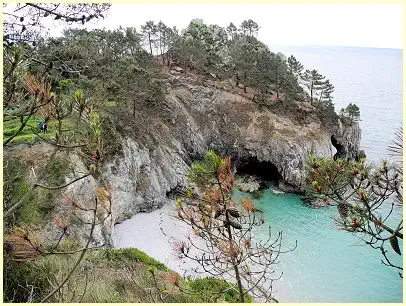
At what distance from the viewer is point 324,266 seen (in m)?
22.5

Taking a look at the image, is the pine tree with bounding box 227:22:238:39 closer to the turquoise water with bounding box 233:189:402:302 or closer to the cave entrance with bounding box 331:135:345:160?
the cave entrance with bounding box 331:135:345:160

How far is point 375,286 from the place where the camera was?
68.8 feet

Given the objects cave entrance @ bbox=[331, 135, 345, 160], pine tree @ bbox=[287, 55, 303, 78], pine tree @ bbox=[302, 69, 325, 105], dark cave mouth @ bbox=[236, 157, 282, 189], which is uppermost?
pine tree @ bbox=[287, 55, 303, 78]

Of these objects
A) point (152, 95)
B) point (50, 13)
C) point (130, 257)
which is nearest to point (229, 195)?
point (50, 13)

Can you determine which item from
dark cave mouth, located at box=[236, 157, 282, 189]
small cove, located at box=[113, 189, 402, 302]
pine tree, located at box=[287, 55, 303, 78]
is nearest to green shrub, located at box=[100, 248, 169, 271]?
small cove, located at box=[113, 189, 402, 302]

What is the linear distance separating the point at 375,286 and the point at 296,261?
4241mm

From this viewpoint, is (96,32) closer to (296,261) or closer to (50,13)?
(296,261)

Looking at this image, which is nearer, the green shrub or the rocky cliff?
the green shrub

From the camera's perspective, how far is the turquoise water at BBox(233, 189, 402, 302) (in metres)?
19.9

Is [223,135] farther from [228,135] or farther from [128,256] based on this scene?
[128,256]

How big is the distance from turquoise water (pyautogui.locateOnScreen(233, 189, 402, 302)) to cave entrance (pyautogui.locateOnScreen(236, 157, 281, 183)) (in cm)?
714

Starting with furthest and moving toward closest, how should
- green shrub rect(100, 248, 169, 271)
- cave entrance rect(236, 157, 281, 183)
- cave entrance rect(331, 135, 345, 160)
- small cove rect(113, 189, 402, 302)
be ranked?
cave entrance rect(331, 135, 345, 160) → cave entrance rect(236, 157, 281, 183) → small cove rect(113, 189, 402, 302) → green shrub rect(100, 248, 169, 271)

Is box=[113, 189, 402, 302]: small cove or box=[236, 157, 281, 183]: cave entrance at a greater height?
box=[236, 157, 281, 183]: cave entrance

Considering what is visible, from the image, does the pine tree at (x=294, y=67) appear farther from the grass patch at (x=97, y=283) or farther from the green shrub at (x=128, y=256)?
the grass patch at (x=97, y=283)
